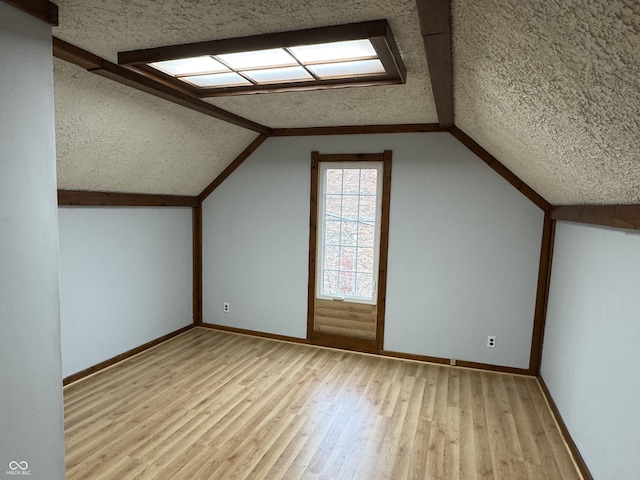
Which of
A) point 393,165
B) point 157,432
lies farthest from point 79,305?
point 393,165

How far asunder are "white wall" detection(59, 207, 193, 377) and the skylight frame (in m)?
1.66

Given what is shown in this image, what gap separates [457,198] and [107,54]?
3.05 meters

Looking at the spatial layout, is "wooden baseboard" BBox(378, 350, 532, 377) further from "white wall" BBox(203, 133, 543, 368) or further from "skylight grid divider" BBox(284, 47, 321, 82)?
"skylight grid divider" BBox(284, 47, 321, 82)

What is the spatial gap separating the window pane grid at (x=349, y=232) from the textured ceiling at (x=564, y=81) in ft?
5.53

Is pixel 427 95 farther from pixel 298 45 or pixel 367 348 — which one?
pixel 367 348

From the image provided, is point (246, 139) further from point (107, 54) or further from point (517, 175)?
point (517, 175)

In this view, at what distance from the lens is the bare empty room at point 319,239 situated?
1503 millimetres

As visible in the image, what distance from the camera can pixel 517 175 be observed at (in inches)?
136

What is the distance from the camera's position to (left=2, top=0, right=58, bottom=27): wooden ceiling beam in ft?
4.75

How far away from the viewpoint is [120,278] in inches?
147

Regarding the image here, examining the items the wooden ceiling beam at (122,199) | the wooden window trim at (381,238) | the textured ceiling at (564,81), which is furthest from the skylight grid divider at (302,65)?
the wooden ceiling beam at (122,199)

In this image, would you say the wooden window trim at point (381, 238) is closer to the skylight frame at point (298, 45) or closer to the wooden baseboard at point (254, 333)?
the wooden baseboard at point (254, 333)

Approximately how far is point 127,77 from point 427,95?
2.03m

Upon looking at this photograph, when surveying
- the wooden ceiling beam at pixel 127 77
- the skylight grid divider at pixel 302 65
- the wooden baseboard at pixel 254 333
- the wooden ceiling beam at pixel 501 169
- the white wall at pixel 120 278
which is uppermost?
the skylight grid divider at pixel 302 65
